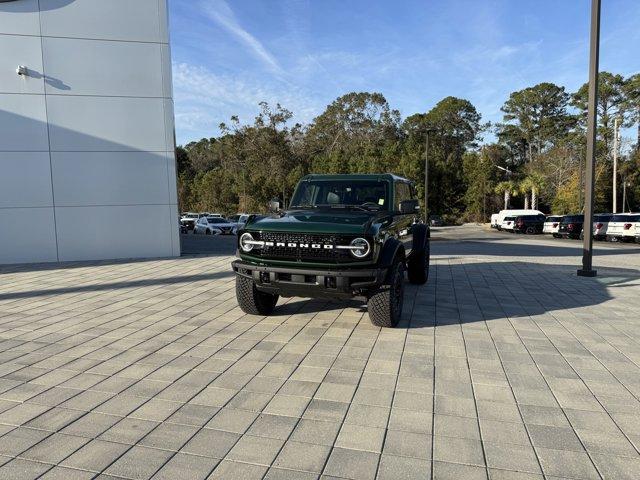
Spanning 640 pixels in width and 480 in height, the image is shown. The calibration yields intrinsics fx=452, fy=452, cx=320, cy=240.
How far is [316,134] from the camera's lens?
60531 millimetres

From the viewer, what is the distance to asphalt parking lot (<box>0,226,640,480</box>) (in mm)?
2760

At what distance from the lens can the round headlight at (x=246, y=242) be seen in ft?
18.0

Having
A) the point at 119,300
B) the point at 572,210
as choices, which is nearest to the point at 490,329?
the point at 119,300

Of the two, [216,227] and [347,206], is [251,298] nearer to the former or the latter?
[347,206]

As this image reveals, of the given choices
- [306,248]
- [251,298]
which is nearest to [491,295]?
[306,248]

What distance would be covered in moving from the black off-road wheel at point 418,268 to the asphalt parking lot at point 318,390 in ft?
4.84

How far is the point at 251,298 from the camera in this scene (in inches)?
234

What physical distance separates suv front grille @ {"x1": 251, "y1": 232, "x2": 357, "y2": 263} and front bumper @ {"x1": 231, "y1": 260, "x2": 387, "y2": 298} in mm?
153

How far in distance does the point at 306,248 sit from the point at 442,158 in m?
49.4

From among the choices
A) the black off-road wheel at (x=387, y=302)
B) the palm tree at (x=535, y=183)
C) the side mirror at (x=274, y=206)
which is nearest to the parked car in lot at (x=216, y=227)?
the side mirror at (x=274, y=206)

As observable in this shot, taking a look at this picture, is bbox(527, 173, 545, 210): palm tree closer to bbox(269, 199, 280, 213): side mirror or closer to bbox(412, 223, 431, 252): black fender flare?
bbox(412, 223, 431, 252): black fender flare

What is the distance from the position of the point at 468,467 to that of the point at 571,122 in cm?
7028

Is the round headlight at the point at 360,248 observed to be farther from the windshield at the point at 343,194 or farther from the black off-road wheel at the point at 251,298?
the black off-road wheel at the point at 251,298

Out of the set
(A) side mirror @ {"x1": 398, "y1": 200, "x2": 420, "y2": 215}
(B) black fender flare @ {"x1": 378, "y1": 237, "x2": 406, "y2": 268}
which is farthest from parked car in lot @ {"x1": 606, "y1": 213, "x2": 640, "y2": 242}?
(B) black fender flare @ {"x1": 378, "y1": 237, "x2": 406, "y2": 268}
